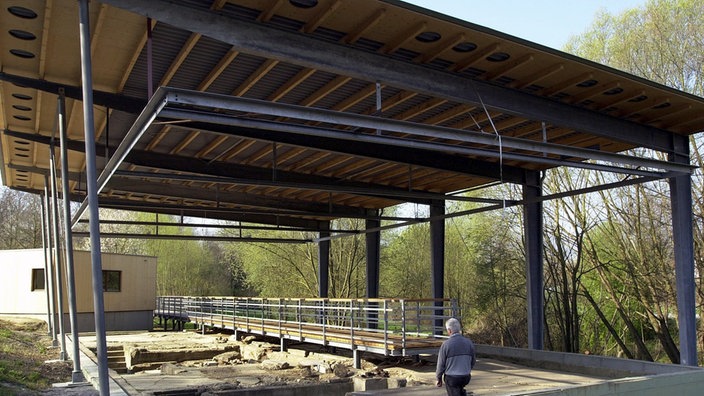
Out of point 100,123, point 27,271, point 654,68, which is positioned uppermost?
point 654,68

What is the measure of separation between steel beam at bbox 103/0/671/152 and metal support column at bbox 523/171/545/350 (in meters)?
4.63

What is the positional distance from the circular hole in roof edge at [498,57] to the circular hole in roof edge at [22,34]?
742 cm

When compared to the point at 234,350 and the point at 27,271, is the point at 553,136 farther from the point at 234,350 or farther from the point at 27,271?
the point at 27,271

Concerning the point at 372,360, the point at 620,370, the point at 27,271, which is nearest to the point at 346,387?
the point at 372,360

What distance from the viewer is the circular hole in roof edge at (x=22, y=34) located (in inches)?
406

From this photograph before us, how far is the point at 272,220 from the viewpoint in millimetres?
29938

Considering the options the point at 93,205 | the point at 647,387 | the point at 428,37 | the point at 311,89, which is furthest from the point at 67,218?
the point at 647,387

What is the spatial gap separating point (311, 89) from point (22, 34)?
17.3ft

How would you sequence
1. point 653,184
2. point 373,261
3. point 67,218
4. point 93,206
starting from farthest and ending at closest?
point 373,261
point 653,184
point 67,218
point 93,206

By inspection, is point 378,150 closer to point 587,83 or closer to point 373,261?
point 587,83

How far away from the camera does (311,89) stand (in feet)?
43.7

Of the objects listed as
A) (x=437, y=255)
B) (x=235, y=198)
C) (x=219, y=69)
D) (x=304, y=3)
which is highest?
(x=304, y=3)

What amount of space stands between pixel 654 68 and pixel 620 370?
11223 mm

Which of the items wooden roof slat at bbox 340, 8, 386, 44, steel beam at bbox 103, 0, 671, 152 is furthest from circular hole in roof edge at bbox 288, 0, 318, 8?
wooden roof slat at bbox 340, 8, 386, 44
